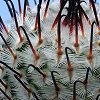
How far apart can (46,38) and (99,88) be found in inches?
18.5

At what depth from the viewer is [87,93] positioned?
301 centimetres

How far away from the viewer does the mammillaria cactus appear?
2.96 meters

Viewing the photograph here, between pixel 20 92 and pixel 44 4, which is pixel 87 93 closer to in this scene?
pixel 20 92

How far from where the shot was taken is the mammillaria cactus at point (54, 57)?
296 centimetres

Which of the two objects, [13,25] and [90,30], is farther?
[13,25]

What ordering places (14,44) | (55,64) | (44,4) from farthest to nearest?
1. (44,4)
2. (14,44)
3. (55,64)

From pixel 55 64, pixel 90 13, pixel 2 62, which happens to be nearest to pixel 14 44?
pixel 2 62

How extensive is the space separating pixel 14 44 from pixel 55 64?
1.20 feet

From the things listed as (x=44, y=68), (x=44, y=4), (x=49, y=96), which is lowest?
(x=49, y=96)

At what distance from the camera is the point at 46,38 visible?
3076mm

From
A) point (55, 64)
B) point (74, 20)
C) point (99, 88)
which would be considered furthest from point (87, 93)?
point (74, 20)

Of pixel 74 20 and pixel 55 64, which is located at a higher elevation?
pixel 74 20

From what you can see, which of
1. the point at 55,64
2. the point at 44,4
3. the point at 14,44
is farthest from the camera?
the point at 44,4

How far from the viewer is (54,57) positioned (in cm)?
299
